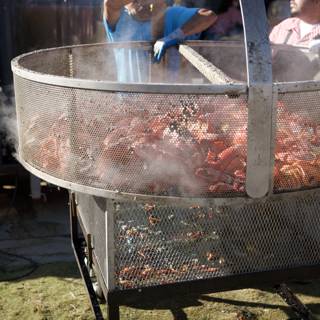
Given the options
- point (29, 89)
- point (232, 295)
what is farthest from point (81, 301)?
point (29, 89)

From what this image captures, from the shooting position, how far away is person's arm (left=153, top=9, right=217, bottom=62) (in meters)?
3.32

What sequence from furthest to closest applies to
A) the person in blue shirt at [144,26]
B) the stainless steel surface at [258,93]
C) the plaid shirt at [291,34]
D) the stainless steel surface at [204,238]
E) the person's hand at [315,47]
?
the plaid shirt at [291,34] < the person in blue shirt at [144,26] < the person's hand at [315,47] < the stainless steel surface at [204,238] < the stainless steel surface at [258,93]

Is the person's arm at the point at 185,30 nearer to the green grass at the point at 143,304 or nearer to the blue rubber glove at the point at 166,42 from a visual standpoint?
the blue rubber glove at the point at 166,42

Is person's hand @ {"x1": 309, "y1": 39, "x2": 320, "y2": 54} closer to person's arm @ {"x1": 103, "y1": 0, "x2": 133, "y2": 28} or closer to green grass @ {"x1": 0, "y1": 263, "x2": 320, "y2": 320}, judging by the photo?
person's arm @ {"x1": 103, "y1": 0, "x2": 133, "y2": 28}

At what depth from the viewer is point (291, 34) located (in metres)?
3.88

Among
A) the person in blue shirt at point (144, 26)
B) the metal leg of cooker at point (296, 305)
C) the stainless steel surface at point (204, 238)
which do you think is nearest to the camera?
the stainless steel surface at point (204, 238)

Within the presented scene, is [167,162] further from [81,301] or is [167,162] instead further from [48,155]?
[81,301]

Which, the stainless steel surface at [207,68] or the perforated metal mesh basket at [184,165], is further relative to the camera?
the stainless steel surface at [207,68]

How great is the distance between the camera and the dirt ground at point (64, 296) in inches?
128

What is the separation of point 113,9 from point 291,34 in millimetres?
1404

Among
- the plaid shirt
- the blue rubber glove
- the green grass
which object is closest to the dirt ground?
the green grass

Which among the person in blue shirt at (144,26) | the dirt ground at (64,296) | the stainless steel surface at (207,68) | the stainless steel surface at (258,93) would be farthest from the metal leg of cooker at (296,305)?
the person in blue shirt at (144,26)

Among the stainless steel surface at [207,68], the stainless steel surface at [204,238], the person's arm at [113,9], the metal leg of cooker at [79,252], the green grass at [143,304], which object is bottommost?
the green grass at [143,304]

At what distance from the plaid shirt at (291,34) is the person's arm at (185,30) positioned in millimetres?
697
